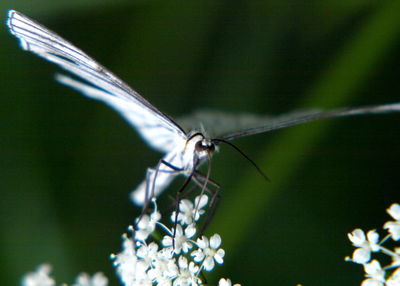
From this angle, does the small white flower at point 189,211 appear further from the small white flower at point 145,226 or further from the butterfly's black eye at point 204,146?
the butterfly's black eye at point 204,146

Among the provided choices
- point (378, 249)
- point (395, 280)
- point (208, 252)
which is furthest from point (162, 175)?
point (395, 280)

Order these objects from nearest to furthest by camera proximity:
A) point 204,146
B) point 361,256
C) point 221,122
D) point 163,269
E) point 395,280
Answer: point 395,280, point 361,256, point 204,146, point 163,269, point 221,122

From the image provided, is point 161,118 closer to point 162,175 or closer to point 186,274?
point 162,175

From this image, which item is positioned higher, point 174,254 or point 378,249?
point 378,249

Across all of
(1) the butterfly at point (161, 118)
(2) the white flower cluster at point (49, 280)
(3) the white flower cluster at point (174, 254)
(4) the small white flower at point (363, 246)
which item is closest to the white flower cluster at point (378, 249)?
(4) the small white flower at point (363, 246)

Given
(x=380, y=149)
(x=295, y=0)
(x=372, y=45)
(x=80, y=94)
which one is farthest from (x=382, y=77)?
(x=80, y=94)

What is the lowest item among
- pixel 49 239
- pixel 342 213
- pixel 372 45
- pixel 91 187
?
pixel 49 239

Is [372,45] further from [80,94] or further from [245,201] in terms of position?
[80,94]
